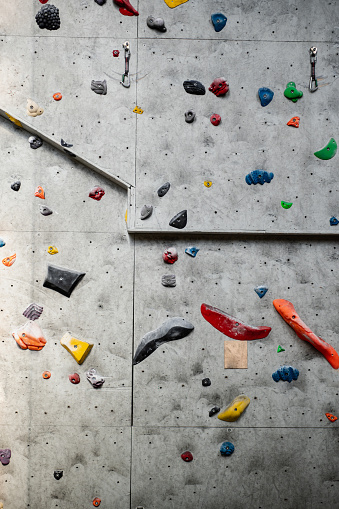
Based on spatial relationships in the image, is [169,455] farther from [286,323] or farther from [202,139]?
[202,139]

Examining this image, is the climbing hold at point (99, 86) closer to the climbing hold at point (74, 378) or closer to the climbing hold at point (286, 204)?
the climbing hold at point (286, 204)

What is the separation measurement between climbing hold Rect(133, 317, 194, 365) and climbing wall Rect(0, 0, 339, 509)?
0.02 m

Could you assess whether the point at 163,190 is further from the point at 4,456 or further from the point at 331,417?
the point at 4,456

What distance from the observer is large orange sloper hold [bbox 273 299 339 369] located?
3002 millimetres

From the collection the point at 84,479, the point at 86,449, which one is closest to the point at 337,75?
the point at 86,449

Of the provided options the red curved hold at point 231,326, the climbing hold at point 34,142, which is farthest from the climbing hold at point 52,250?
the red curved hold at point 231,326

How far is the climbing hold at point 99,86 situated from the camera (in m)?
3.01

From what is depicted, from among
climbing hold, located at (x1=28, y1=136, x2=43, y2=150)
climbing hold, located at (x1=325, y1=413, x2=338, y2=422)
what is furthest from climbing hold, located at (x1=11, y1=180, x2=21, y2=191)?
climbing hold, located at (x1=325, y1=413, x2=338, y2=422)

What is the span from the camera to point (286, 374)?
3.01 m

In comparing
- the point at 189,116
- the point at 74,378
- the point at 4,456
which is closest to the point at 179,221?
the point at 189,116

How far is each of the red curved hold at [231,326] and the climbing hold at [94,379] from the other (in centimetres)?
92

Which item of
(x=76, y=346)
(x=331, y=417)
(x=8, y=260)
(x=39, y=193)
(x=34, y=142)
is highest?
(x=34, y=142)

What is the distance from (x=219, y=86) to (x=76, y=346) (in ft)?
7.44

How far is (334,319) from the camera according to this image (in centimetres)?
306
